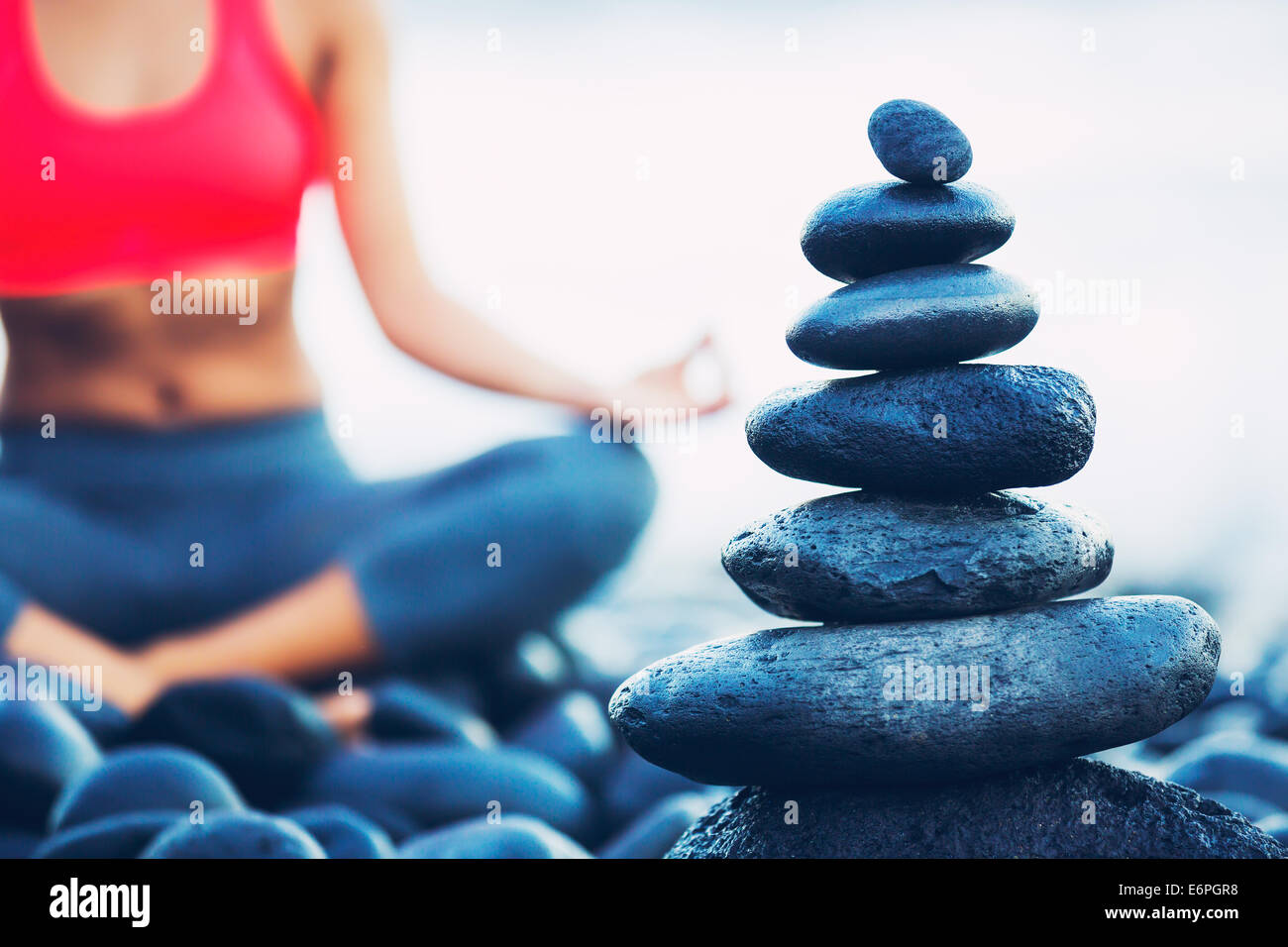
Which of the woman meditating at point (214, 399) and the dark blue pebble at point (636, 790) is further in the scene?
the woman meditating at point (214, 399)

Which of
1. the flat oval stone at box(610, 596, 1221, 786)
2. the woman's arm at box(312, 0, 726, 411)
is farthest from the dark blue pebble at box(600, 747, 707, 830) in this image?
the flat oval stone at box(610, 596, 1221, 786)

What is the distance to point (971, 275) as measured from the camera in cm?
165

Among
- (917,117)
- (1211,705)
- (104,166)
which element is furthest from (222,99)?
(1211,705)

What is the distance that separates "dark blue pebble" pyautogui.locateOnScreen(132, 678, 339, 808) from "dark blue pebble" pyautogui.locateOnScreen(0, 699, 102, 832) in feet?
0.73

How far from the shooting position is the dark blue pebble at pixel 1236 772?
2.30 m

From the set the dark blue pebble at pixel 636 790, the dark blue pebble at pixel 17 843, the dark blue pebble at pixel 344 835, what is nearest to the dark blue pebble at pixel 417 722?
the dark blue pebble at pixel 636 790

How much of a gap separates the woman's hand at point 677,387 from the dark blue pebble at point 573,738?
775 mm

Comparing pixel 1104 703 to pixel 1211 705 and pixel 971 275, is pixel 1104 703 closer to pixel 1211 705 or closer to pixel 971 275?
pixel 971 275

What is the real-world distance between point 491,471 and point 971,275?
66.7 inches

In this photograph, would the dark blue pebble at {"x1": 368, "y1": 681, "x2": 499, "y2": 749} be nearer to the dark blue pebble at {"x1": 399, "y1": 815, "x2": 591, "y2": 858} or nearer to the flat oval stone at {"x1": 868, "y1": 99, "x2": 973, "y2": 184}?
the dark blue pebble at {"x1": 399, "y1": 815, "x2": 591, "y2": 858}

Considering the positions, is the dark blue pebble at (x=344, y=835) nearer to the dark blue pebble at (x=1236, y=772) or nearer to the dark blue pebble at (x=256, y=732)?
the dark blue pebble at (x=256, y=732)

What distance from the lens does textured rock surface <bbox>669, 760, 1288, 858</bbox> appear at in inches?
61.9

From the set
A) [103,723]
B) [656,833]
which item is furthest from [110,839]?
[656,833]

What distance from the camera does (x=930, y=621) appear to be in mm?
1604
